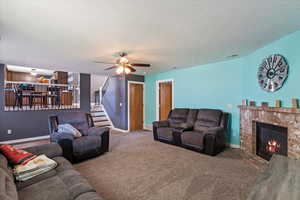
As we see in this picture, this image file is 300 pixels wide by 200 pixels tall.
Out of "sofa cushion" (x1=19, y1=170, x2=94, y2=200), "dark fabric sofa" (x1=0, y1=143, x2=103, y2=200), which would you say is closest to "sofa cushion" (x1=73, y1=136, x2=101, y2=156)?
"dark fabric sofa" (x1=0, y1=143, x2=103, y2=200)

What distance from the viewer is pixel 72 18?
6.49 feet

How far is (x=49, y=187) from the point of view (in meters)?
1.45

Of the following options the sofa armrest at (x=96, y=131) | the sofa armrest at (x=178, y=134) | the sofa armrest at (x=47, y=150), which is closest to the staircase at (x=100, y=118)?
the sofa armrest at (x=96, y=131)

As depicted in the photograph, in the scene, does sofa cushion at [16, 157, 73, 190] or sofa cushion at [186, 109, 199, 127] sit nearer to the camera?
sofa cushion at [16, 157, 73, 190]

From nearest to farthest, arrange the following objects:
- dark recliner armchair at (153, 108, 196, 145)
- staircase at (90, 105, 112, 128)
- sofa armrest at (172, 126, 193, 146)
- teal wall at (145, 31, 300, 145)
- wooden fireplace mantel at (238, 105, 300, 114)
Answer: wooden fireplace mantel at (238, 105, 300, 114) < teal wall at (145, 31, 300, 145) < sofa armrest at (172, 126, 193, 146) < dark recliner armchair at (153, 108, 196, 145) < staircase at (90, 105, 112, 128)

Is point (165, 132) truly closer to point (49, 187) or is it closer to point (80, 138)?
point (80, 138)

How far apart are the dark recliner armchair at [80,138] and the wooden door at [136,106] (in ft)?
7.88

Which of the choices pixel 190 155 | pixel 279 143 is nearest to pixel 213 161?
pixel 190 155

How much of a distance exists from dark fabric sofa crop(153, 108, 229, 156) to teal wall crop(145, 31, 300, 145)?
407 mm

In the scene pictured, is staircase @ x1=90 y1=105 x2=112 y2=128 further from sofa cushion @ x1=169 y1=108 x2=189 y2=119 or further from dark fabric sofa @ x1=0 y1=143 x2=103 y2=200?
dark fabric sofa @ x1=0 y1=143 x2=103 y2=200

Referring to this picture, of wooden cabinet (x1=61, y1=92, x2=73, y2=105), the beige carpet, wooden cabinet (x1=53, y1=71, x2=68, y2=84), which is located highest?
wooden cabinet (x1=53, y1=71, x2=68, y2=84)

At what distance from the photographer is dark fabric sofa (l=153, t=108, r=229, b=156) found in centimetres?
346

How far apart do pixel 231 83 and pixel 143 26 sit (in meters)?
3.09

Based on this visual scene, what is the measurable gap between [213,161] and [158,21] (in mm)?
2932
